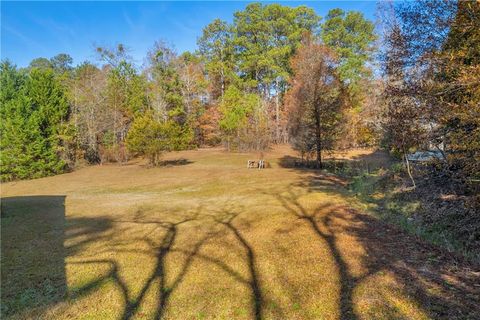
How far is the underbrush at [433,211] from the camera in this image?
4969mm

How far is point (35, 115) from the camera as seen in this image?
20.8 metres

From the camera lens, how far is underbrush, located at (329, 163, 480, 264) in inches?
196

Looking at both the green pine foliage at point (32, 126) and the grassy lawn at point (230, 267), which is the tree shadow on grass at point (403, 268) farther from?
the green pine foliage at point (32, 126)

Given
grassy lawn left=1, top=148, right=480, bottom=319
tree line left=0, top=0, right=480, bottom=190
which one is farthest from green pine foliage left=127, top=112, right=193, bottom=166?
grassy lawn left=1, top=148, right=480, bottom=319

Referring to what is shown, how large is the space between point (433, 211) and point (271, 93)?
3481 cm

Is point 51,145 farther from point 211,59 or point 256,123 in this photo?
point 211,59

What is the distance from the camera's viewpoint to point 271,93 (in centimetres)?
3953

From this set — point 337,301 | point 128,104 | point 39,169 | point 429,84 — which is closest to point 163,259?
point 337,301

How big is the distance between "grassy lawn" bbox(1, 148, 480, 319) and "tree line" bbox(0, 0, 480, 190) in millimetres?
1963

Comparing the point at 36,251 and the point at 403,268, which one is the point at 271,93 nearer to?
the point at 36,251

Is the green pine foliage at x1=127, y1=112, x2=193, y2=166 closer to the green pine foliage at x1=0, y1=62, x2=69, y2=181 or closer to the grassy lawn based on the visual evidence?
the green pine foliage at x1=0, y1=62, x2=69, y2=181

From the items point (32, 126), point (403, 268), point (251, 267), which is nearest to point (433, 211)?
point (403, 268)

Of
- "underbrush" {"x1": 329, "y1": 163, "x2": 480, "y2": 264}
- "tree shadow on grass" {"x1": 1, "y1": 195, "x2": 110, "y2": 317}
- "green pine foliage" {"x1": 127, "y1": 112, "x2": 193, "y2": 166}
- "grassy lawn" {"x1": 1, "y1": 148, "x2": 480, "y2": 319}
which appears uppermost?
"green pine foliage" {"x1": 127, "y1": 112, "x2": 193, "y2": 166}

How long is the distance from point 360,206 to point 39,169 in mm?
21796
